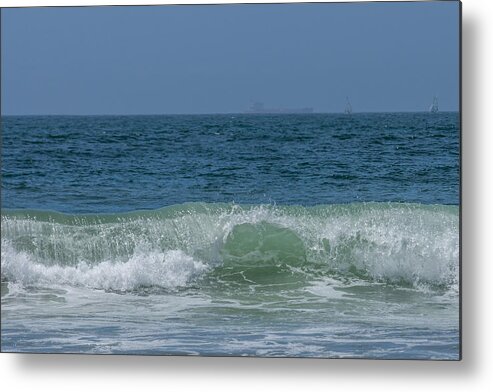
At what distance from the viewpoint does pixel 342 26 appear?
18.4 feet

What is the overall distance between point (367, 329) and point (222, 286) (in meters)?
0.72

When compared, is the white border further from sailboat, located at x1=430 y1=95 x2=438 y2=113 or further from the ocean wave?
the ocean wave

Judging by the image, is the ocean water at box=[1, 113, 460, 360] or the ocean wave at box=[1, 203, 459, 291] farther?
the ocean wave at box=[1, 203, 459, 291]

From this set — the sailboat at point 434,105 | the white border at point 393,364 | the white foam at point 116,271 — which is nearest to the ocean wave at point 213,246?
the white foam at point 116,271

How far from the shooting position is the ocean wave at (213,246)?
19.1 ft

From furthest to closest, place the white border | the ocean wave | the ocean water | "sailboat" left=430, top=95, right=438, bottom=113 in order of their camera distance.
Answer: the ocean wave < the ocean water < "sailboat" left=430, top=95, right=438, bottom=113 < the white border

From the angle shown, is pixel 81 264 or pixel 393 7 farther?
pixel 81 264

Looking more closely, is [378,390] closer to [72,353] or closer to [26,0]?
[72,353]

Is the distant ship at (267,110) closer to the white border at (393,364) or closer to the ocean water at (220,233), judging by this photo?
the ocean water at (220,233)

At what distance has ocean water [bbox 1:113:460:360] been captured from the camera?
5660mm

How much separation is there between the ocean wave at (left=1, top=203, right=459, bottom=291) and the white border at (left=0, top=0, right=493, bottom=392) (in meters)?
0.37

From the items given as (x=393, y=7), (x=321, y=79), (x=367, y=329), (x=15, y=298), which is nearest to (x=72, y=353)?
(x=15, y=298)

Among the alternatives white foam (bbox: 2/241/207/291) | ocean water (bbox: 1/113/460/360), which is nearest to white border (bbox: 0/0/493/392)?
ocean water (bbox: 1/113/460/360)

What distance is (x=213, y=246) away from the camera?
5.91 meters
